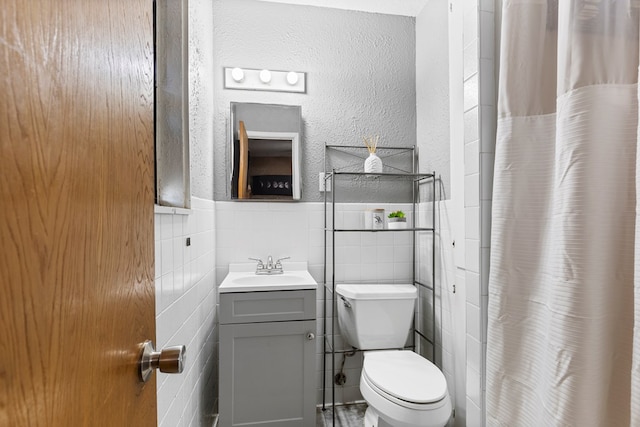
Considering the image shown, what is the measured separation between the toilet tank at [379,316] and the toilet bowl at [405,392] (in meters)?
0.23

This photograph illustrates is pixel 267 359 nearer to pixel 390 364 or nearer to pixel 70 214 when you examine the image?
pixel 390 364

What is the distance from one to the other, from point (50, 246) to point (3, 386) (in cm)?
11

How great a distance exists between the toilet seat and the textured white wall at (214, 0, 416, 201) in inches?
43.0

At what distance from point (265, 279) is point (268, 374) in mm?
528

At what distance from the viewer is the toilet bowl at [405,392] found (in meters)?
1.26

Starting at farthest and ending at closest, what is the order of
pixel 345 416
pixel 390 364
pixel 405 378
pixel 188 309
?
pixel 345 416 → pixel 390 364 → pixel 405 378 → pixel 188 309

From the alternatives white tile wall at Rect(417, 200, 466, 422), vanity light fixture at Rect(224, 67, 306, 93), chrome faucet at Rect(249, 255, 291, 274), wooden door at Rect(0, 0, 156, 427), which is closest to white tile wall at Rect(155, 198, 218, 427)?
chrome faucet at Rect(249, 255, 291, 274)

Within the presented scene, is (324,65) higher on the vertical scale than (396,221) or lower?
higher

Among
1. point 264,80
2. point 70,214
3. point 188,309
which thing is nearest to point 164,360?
point 70,214

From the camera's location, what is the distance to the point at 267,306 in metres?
1.66

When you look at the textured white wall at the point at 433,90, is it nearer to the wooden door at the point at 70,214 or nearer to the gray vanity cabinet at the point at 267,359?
the gray vanity cabinet at the point at 267,359

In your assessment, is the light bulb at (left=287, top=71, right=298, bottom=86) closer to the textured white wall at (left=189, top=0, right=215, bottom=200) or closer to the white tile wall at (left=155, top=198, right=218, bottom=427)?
the textured white wall at (left=189, top=0, right=215, bottom=200)

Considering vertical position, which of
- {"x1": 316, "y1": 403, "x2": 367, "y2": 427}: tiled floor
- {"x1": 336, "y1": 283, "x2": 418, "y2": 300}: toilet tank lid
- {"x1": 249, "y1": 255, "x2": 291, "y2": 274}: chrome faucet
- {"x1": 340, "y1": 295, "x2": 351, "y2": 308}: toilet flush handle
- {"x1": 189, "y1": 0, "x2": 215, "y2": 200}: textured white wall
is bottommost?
{"x1": 316, "y1": 403, "x2": 367, "y2": 427}: tiled floor

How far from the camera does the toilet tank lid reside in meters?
1.83
